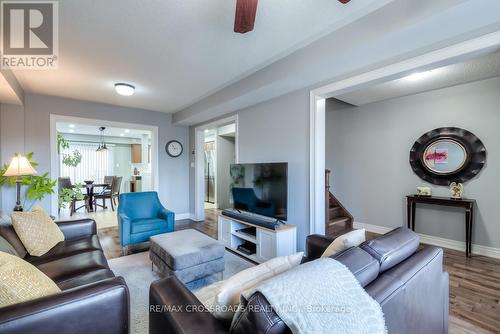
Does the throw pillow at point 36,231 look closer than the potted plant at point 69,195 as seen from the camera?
Yes

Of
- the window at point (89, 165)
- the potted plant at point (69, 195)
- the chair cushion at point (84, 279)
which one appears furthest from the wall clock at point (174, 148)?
the window at point (89, 165)

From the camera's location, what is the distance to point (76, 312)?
1.02m

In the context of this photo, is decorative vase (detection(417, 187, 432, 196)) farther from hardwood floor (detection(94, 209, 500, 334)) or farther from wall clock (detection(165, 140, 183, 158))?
wall clock (detection(165, 140, 183, 158))

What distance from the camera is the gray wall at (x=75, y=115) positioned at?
3.68m

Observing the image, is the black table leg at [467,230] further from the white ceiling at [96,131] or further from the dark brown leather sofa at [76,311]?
the white ceiling at [96,131]

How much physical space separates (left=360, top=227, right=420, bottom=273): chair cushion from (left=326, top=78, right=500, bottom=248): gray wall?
2755 mm

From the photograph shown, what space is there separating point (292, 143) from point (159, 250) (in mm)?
2026

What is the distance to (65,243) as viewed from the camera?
2289 mm

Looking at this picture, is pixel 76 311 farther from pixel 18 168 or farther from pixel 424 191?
pixel 424 191

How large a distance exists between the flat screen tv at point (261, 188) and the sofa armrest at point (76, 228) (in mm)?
1827

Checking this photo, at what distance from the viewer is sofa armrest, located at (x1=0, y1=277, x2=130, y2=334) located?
92cm

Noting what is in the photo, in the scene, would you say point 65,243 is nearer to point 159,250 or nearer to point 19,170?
point 159,250

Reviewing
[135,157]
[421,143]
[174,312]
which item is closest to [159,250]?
[174,312]

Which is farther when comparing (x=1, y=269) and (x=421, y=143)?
(x=421, y=143)
